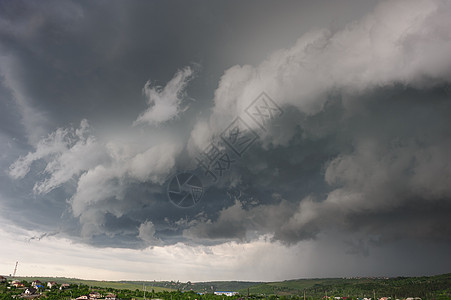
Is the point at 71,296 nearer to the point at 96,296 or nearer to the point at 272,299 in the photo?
the point at 96,296

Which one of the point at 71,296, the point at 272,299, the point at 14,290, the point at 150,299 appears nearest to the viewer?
the point at 71,296

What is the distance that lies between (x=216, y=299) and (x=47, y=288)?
11232 cm

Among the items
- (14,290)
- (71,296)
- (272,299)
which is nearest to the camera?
(71,296)

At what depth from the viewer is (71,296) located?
156 metres

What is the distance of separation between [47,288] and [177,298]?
86624 millimetres

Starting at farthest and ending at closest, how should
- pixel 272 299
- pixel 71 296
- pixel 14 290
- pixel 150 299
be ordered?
pixel 272 299
pixel 150 299
pixel 14 290
pixel 71 296

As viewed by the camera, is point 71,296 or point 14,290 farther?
point 14,290

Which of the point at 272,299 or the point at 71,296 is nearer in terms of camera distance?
the point at 71,296

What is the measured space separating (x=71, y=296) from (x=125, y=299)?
28.6m

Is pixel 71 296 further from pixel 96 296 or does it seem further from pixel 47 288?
pixel 47 288

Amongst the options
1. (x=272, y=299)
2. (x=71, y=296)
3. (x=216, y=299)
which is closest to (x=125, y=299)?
(x=71, y=296)

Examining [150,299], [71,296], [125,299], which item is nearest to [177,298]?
[150,299]

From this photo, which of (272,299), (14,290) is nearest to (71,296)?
(14,290)

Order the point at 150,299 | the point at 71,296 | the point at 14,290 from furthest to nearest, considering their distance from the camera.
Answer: the point at 150,299
the point at 14,290
the point at 71,296
